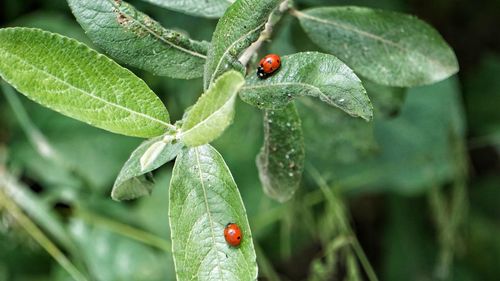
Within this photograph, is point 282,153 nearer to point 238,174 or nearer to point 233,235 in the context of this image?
point 233,235

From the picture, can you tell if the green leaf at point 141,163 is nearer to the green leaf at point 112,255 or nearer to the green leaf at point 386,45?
the green leaf at point 386,45

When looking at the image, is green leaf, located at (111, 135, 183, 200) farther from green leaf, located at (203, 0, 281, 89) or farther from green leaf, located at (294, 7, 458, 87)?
green leaf, located at (294, 7, 458, 87)

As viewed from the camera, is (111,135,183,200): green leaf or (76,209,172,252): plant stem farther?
(76,209,172,252): plant stem

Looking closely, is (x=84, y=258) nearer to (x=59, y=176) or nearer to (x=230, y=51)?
(x=59, y=176)

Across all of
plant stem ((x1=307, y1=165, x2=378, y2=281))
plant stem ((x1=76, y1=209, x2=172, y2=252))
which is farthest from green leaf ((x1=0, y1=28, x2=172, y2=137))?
plant stem ((x1=76, y1=209, x2=172, y2=252))

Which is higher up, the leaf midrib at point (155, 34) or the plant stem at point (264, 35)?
the leaf midrib at point (155, 34)

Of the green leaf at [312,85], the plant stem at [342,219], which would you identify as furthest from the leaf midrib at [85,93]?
the plant stem at [342,219]
